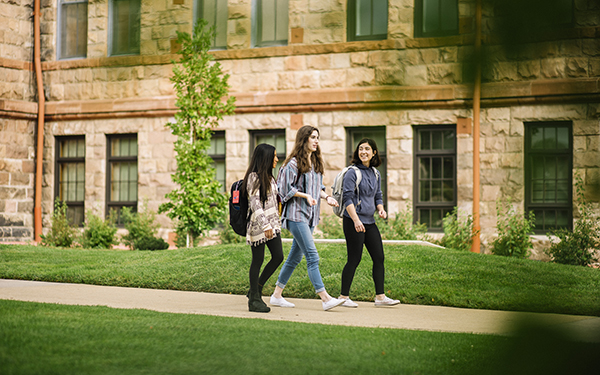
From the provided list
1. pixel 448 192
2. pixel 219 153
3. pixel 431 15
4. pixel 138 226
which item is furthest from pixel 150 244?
pixel 431 15

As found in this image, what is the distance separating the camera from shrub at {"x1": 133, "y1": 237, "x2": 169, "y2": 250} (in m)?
14.0

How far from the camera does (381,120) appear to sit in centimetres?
130

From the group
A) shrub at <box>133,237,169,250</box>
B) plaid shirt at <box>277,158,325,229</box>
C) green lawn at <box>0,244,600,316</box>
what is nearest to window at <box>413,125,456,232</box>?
green lawn at <box>0,244,600,316</box>

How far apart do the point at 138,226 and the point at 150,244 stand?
1187mm

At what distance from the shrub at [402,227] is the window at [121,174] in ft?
21.6

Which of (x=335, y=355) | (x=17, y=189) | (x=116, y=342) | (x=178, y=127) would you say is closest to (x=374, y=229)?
(x=335, y=355)

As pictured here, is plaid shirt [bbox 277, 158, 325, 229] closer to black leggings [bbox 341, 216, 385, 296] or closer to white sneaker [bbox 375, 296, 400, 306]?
black leggings [bbox 341, 216, 385, 296]

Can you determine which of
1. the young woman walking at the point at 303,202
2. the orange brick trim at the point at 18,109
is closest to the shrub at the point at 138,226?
the orange brick trim at the point at 18,109

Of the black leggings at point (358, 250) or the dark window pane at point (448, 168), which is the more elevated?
the dark window pane at point (448, 168)

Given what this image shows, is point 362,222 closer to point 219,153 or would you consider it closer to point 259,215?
point 259,215

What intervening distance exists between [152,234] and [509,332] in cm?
1432

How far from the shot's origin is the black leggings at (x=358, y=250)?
24.1 feet

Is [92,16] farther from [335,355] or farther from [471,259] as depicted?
[471,259]

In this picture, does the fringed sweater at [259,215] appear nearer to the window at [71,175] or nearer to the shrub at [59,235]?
the shrub at [59,235]
